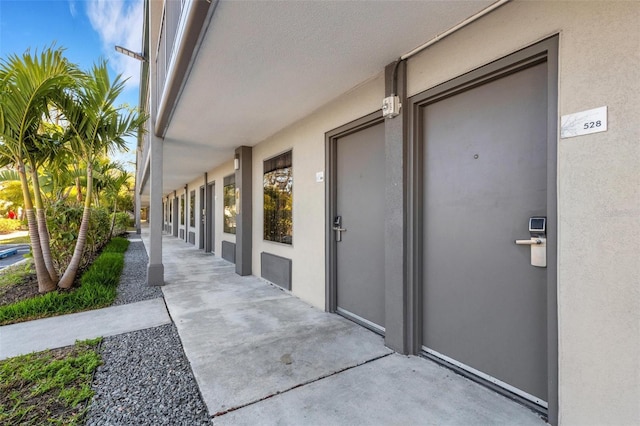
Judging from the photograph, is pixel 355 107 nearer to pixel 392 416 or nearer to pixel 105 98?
pixel 392 416

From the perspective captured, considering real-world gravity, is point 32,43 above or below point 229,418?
above

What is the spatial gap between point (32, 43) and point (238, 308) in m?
3.95

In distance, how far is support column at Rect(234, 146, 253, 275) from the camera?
5742mm

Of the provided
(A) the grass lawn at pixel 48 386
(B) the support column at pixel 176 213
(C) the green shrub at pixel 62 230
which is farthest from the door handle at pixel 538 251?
(B) the support column at pixel 176 213

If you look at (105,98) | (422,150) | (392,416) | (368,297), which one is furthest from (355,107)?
(105,98)

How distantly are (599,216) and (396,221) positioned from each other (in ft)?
4.39

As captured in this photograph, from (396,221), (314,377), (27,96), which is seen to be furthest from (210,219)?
(314,377)

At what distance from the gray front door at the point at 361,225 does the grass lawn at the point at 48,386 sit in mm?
2391

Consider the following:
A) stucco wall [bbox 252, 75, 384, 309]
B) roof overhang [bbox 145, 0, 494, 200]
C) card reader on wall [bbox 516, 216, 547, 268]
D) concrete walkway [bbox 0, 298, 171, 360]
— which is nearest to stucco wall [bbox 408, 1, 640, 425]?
card reader on wall [bbox 516, 216, 547, 268]

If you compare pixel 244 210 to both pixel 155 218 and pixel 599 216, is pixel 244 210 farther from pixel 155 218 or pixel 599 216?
pixel 599 216

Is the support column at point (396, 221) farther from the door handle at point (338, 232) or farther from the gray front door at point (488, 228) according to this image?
the door handle at point (338, 232)

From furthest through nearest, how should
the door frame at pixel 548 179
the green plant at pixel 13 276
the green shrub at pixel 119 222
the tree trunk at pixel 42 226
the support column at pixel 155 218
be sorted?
the green shrub at pixel 119 222
the support column at pixel 155 218
the green plant at pixel 13 276
the tree trunk at pixel 42 226
the door frame at pixel 548 179

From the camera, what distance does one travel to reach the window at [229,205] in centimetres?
720

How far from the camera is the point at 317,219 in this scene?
3924 millimetres
